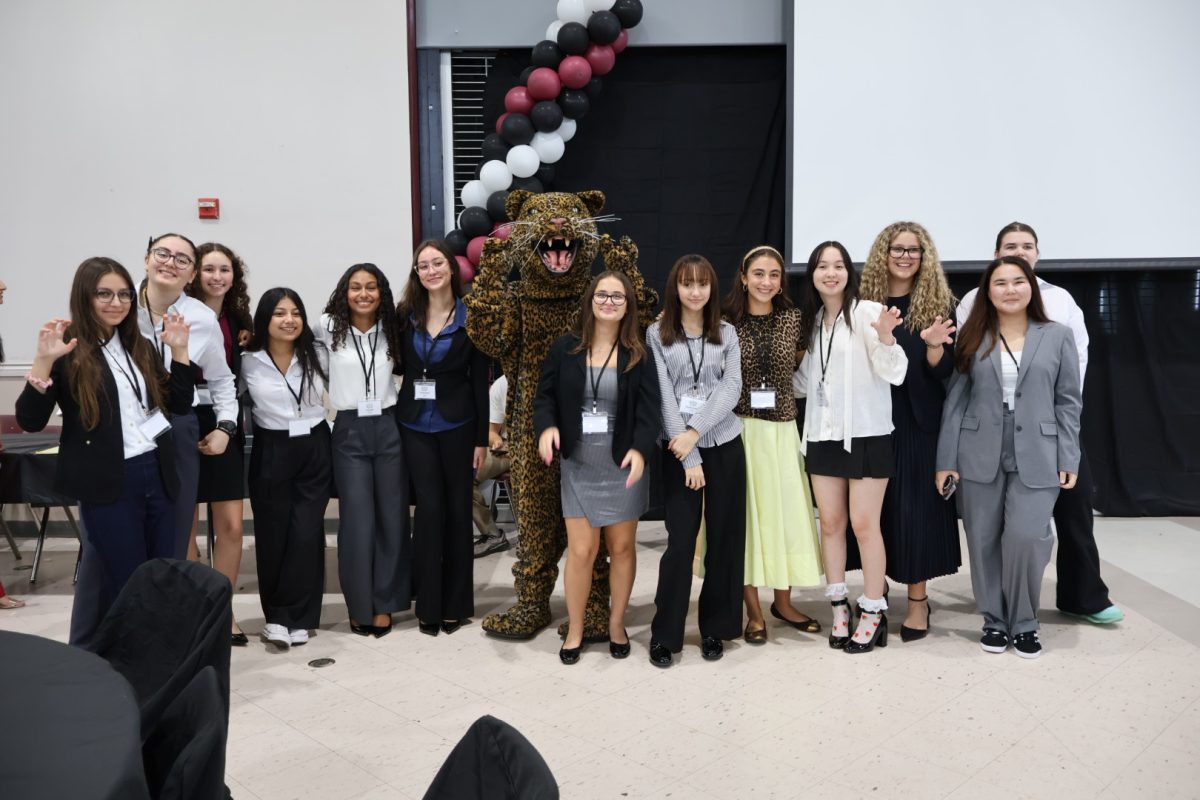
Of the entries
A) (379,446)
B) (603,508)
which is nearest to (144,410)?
(379,446)

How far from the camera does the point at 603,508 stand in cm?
329

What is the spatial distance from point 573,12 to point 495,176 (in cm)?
99

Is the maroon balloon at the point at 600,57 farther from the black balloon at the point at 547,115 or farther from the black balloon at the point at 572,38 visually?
the black balloon at the point at 547,115

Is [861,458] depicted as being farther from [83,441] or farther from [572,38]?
[572,38]

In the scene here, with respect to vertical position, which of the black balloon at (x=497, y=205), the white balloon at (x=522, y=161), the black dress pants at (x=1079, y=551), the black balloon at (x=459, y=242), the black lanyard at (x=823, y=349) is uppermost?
the white balloon at (x=522, y=161)

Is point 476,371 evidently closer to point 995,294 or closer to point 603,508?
point 603,508

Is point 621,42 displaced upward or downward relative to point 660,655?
upward

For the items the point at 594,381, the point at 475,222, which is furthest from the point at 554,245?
the point at 475,222

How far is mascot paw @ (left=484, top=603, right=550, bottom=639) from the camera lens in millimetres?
3639

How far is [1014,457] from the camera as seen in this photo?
3.36 metres

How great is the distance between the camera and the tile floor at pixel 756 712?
8.35 ft

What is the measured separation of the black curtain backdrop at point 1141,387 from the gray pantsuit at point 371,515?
11.3 ft

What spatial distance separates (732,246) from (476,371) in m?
2.35

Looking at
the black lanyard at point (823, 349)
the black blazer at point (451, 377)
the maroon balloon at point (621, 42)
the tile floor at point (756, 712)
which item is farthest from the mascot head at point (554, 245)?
the maroon balloon at point (621, 42)
